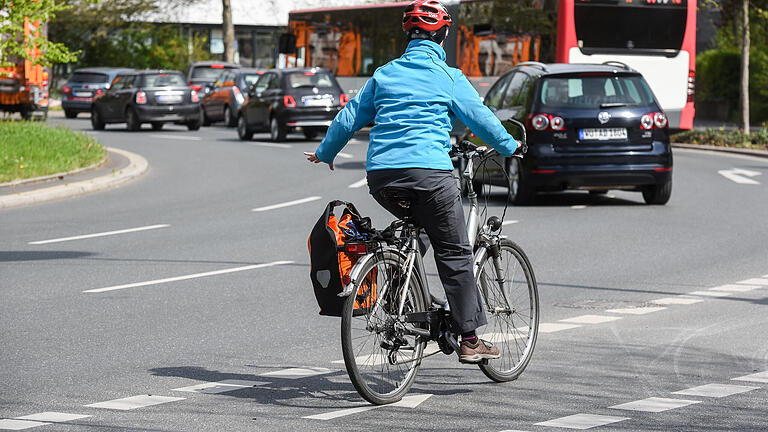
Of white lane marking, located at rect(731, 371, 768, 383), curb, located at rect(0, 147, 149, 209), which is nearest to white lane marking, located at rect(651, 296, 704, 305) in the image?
white lane marking, located at rect(731, 371, 768, 383)

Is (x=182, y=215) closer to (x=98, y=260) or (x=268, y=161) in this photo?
(x=98, y=260)

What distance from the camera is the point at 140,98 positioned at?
116 ft

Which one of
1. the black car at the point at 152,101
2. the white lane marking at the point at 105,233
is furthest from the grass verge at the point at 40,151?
the black car at the point at 152,101

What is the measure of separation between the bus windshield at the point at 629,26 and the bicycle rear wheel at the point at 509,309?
65.0 ft

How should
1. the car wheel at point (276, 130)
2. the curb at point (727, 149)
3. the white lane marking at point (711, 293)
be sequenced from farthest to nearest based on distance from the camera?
the car wheel at point (276, 130) → the curb at point (727, 149) → the white lane marking at point (711, 293)

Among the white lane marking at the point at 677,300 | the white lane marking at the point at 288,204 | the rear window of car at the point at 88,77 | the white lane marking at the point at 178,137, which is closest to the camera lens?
the white lane marking at the point at 677,300

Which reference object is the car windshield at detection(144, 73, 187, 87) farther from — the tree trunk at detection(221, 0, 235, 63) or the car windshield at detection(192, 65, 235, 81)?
the tree trunk at detection(221, 0, 235, 63)

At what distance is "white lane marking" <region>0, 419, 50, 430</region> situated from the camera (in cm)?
566

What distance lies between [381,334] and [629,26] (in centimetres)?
2126

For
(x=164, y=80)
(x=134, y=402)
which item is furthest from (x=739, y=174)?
(x=164, y=80)

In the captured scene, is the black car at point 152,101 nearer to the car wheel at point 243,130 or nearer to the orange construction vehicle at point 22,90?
the orange construction vehicle at point 22,90

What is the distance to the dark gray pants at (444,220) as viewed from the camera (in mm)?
6043

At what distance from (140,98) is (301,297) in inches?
1057

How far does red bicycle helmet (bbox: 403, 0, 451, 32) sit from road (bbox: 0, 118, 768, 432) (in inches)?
66.7
